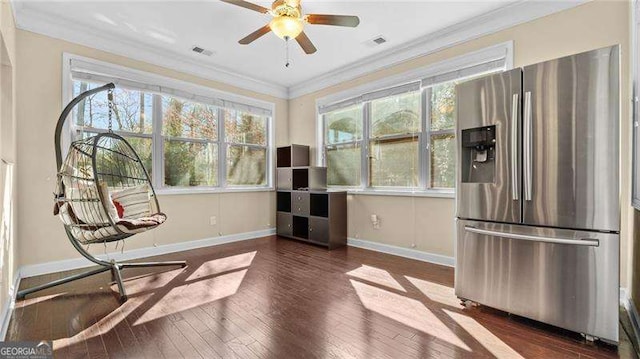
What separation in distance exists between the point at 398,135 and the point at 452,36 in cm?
129

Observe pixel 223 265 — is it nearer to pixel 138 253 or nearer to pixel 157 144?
pixel 138 253

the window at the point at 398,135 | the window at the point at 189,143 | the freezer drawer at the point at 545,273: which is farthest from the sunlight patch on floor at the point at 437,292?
the window at the point at 189,143

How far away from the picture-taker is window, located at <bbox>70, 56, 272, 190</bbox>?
Result: 3.54m

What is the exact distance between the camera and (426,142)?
3670 mm

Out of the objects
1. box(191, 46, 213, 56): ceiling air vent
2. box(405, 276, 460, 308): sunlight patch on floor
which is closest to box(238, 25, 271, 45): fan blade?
box(191, 46, 213, 56): ceiling air vent

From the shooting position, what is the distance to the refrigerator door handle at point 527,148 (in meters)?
2.01

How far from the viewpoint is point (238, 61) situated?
4.19 metres

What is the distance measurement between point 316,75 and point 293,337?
3.99m

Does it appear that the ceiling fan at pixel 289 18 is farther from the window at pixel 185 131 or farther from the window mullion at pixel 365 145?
the window at pixel 185 131

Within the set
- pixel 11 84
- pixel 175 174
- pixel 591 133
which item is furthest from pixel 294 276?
pixel 11 84

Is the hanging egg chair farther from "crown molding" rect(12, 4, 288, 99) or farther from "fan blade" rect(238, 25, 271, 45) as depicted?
"fan blade" rect(238, 25, 271, 45)

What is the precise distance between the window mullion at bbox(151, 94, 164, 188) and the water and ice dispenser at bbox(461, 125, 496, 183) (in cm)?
366

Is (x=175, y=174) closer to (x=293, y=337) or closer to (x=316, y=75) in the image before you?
(x=316, y=75)

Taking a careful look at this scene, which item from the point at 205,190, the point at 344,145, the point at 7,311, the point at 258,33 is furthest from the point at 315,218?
the point at 7,311
